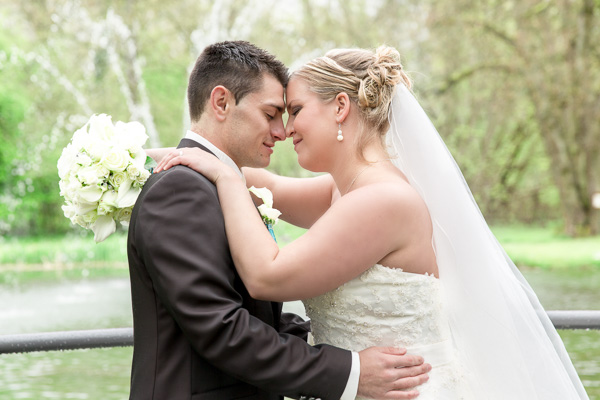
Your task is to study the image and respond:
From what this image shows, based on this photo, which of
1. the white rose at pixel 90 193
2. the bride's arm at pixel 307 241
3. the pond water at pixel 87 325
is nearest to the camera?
the bride's arm at pixel 307 241

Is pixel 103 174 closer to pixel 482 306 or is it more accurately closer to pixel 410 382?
pixel 410 382

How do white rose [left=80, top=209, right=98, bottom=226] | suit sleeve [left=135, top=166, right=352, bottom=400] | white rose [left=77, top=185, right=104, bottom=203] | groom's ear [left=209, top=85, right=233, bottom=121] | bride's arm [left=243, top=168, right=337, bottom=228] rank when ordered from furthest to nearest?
1. bride's arm [left=243, top=168, right=337, bottom=228]
2. groom's ear [left=209, top=85, right=233, bottom=121]
3. white rose [left=80, top=209, right=98, bottom=226]
4. white rose [left=77, top=185, right=104, bottom=203]
5. suit sleeve [left=135, top=166, right=352, bottom=400]

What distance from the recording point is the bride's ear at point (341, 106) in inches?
117

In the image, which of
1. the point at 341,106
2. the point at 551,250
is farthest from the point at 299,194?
the point at 551,250

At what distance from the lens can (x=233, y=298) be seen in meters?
2.50

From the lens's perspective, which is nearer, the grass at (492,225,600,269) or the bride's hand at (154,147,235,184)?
the bride's hand at (154,147,235,184)

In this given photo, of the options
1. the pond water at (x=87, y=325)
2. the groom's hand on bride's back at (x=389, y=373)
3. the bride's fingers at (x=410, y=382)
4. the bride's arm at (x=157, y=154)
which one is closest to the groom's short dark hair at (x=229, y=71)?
the bride's arm at (x=157, y=154)

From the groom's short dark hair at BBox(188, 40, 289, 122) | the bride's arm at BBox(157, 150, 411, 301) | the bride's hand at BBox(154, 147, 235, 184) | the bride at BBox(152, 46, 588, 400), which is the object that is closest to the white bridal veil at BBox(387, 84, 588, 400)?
the bride at BBox(152, 46, 588, 400)

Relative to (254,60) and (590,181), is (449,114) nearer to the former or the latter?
(590,181)

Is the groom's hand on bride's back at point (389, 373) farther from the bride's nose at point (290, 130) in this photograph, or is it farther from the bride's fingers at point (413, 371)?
the bride's nose at point (290, 130)

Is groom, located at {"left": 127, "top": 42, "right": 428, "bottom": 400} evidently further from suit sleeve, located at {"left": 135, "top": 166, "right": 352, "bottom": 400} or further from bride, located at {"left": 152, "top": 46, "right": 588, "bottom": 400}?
bride, located at {"left": 152, "top": 46, "right": 588, "bottom": 400}

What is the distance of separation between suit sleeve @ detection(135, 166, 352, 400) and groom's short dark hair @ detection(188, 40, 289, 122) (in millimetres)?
477

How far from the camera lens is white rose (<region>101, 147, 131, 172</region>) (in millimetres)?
2619

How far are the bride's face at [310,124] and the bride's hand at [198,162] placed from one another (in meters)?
0.43
